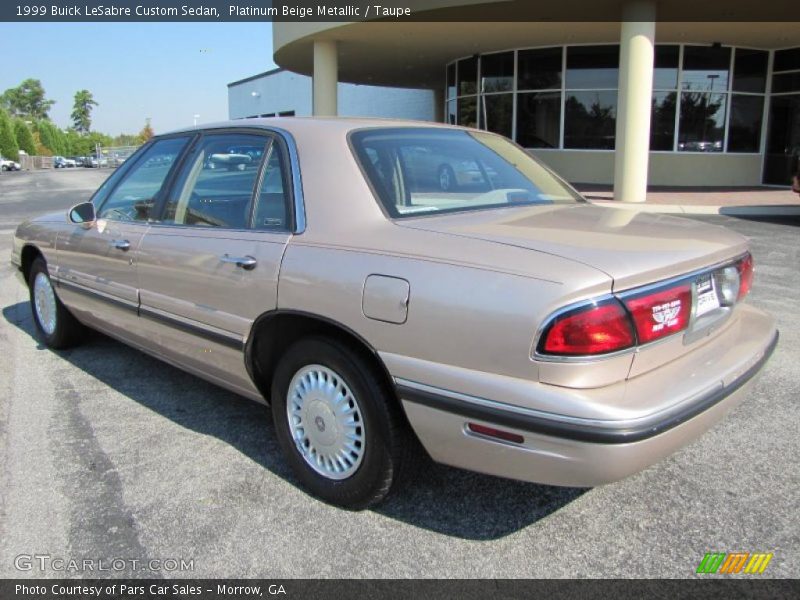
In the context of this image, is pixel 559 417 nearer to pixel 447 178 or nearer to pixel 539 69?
pixel 447 178

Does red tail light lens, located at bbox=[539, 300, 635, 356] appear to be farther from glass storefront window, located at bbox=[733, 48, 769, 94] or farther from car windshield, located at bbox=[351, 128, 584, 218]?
glass storefront window, located at bbox=[733, 48, 769, 94]

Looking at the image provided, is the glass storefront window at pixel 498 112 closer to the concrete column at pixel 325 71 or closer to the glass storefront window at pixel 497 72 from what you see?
the glass storefront window at pixel 497 72

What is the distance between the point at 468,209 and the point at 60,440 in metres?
2.44

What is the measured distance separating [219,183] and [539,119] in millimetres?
17145

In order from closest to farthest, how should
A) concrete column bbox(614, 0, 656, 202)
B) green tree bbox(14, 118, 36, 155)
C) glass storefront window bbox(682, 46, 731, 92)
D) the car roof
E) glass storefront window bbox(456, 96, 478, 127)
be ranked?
the car roof
concrete column bbox(614, 0, 656, 202)
glass storefront window bbox(682, 46, 731, 92)
glass storefront window bbox(456, 96, 478, 127)
green tree bbox(14, 118, 36, 155)

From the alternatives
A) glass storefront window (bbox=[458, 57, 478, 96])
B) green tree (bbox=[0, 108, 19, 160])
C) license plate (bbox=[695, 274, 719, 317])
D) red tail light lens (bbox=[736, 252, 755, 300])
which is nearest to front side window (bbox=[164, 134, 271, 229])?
license plate (bbox=[695, 274, 719, 317])

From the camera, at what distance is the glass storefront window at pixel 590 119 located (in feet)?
59.8

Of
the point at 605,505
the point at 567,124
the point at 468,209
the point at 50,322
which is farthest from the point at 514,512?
the point at 567,124

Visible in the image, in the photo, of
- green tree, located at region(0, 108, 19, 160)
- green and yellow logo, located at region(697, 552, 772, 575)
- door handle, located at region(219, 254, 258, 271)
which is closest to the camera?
green and yellow logo, located at region(697, 552, 772, 575)

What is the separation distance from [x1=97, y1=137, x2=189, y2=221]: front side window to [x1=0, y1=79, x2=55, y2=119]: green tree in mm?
141148

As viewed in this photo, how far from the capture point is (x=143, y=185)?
13.4 feet

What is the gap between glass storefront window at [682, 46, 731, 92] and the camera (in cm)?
1794

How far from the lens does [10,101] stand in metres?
125

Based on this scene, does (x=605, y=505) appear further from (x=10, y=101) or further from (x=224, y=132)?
(x=10, y=101)
